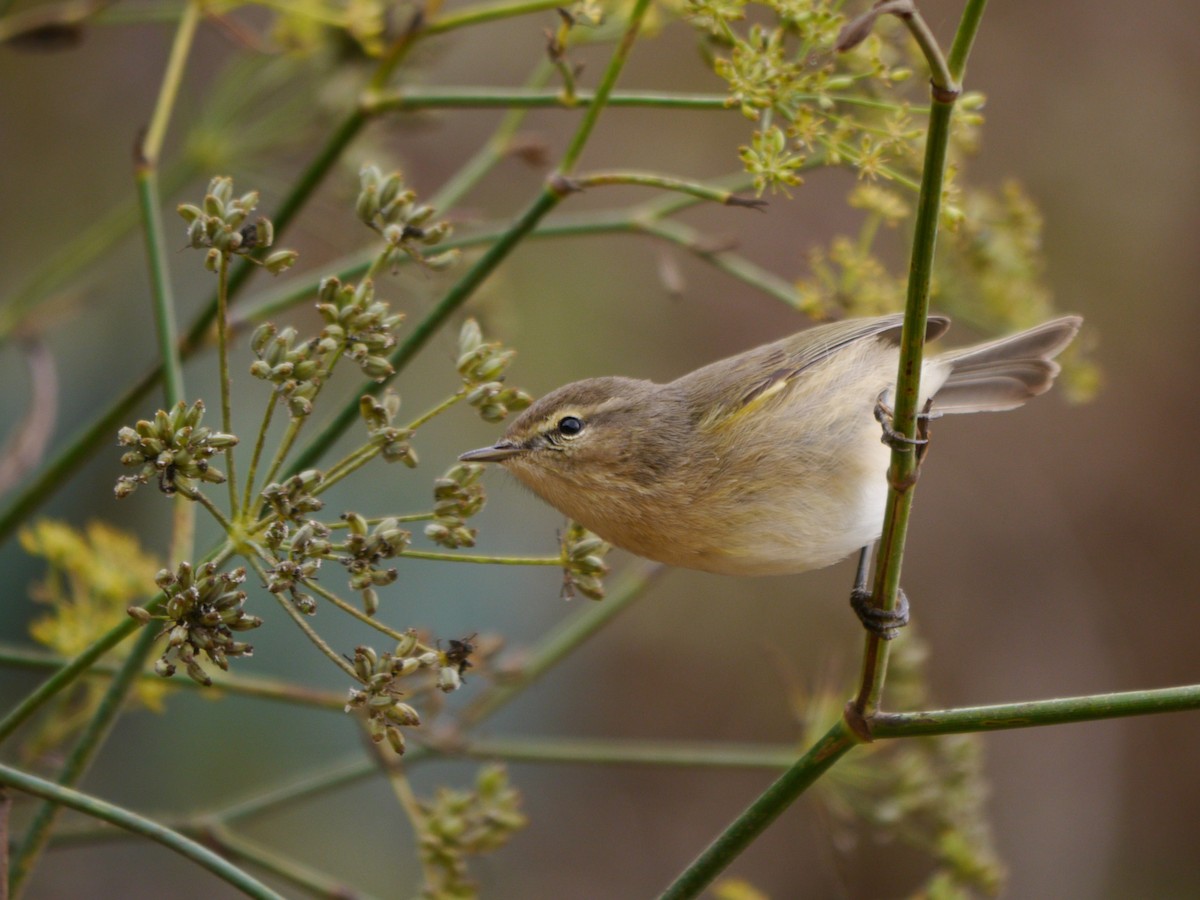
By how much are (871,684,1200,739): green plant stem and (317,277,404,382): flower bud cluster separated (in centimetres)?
81

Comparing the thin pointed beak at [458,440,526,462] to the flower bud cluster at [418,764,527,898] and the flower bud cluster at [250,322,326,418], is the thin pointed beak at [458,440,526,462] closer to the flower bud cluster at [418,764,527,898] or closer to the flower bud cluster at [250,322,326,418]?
the flower bud cluster at [418,764,527,898]

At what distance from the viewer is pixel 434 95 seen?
2.13 meters

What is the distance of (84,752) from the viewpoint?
1775mm

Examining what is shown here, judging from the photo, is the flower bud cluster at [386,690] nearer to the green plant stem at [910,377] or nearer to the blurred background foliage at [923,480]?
the green plant stem at [910,377]

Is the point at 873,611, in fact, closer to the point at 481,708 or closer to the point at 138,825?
the point at 138,825

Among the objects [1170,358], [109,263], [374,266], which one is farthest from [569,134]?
[374,266]

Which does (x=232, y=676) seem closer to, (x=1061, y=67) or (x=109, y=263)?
(x=109, y=263)

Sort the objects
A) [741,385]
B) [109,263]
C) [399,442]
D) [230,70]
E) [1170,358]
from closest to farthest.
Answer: [399,442]
[741,385]
[230,70]
[109,263]
[1170,358]

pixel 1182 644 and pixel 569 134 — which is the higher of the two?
pixel 569 134

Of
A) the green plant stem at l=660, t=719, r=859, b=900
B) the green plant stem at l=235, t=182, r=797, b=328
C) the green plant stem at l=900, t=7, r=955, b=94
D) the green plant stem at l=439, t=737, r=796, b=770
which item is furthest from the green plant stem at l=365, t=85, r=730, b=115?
the green plant stem at l=439, t=737, r=796, b=770

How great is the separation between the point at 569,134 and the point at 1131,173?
9.40 ft

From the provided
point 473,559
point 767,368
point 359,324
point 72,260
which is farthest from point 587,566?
point 72,260

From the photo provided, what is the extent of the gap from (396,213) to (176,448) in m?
0.45

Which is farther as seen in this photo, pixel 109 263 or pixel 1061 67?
pixel 1061 67
